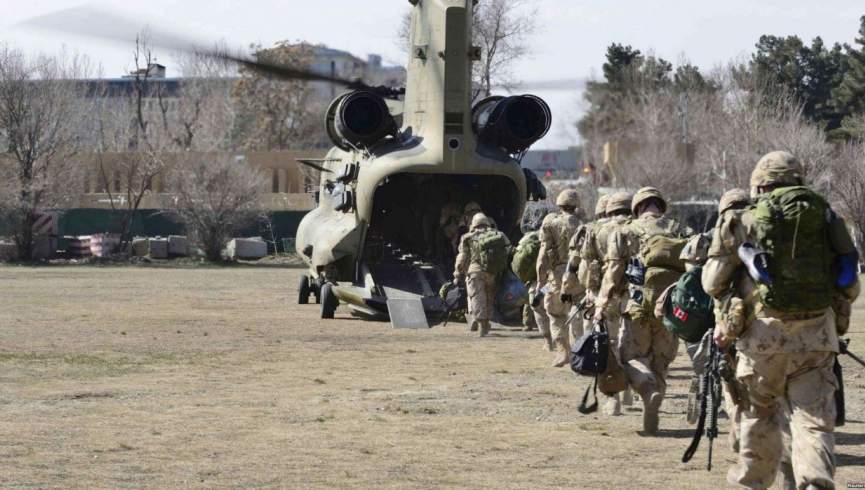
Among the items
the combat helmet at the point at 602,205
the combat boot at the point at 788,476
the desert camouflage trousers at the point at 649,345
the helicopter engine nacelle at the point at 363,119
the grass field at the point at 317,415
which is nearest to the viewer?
the combat boot at the point at 788,476

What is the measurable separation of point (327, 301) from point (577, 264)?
36.1ft

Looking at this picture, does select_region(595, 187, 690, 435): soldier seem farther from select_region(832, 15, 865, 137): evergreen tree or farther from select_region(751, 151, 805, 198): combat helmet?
select_region(832, 15, 865, 137): evergreen tree

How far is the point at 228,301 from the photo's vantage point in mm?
29750

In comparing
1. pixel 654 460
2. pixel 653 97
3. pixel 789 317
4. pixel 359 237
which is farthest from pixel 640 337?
pixel 653 97

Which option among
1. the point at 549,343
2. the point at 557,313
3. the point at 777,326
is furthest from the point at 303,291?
the point at 777,326

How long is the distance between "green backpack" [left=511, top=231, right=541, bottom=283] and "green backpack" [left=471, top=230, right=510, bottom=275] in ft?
4.74

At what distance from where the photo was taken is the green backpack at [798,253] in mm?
7941

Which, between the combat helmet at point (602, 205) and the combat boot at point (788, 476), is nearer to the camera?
the combat boot at point (788, 476)

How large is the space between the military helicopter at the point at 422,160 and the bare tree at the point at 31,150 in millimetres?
24897

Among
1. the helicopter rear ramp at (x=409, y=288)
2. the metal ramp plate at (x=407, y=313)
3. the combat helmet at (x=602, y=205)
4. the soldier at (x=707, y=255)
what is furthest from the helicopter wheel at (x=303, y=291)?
the soldier at (x=707, y=255)

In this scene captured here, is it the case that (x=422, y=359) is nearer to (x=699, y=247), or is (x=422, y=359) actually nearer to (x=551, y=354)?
(x=551, y=354)

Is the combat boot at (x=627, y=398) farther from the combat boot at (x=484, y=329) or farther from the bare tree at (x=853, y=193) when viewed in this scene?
the bare tree at (x=853, y=193)

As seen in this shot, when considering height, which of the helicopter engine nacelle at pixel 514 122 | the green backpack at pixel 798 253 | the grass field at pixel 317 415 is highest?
the helicopter engine nacelle at pixel 514 122

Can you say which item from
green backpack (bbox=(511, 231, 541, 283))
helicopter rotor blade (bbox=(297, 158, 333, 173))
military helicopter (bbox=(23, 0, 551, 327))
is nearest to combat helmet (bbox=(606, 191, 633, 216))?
green backpack (bbox=(511, 231, 541, 283))
